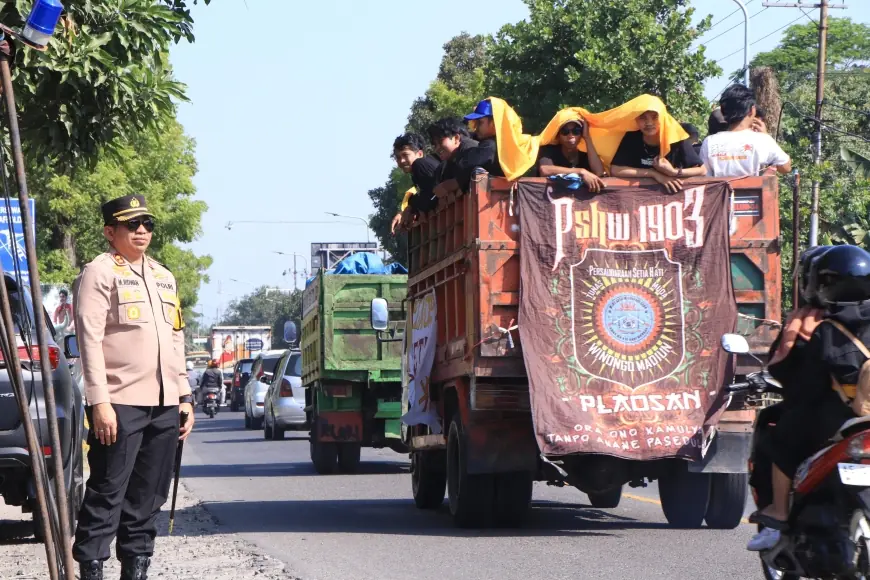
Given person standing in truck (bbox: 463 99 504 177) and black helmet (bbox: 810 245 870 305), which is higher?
person standing in truck (bbox: 463 99 504 177)

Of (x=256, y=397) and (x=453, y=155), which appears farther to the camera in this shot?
→ (x=256, y=397)

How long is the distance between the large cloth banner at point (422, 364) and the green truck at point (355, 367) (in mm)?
4635

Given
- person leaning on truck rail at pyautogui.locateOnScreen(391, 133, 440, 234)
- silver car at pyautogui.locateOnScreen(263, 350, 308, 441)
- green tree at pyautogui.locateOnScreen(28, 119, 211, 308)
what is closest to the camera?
person leaning on truck rail at pyautogui.locateOnScreen(391, 133, 440, 234)

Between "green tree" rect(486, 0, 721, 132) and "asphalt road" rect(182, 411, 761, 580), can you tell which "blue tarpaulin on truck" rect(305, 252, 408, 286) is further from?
"green tree" rect(486, 0, 721, 132)

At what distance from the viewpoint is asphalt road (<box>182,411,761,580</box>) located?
8.20 m

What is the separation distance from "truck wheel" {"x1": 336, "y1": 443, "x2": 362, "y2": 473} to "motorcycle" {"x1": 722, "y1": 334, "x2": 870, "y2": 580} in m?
12.1

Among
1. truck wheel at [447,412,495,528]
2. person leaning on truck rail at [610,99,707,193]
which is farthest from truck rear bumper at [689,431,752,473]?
person leaning on truck rail at [610,99,707,193]

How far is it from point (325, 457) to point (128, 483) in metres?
11.1

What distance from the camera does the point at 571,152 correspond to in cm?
1016

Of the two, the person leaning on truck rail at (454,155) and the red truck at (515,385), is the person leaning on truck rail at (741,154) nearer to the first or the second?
the red truck at (515,385)

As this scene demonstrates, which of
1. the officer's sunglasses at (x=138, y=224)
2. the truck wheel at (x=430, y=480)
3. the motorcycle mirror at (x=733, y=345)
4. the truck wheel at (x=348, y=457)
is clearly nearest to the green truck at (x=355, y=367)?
the truck wheel at (x=348, y=457)

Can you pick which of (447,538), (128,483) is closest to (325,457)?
(447,538)

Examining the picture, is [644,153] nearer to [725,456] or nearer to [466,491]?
[725,456]

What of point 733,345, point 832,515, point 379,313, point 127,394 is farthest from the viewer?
point 379,313
